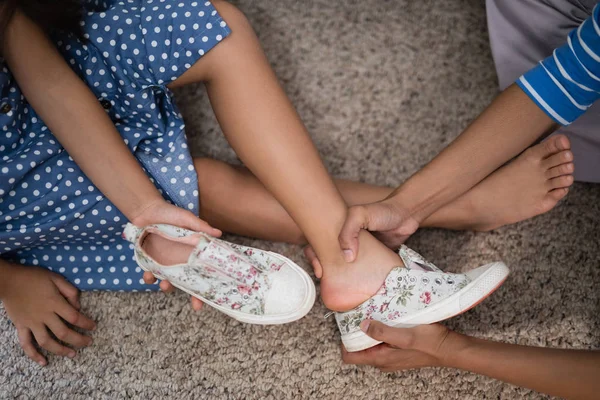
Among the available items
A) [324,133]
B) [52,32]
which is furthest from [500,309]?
[52,32]

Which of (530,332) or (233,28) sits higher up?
(233,28)

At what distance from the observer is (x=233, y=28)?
2.36 feet

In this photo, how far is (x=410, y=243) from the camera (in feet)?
2.83

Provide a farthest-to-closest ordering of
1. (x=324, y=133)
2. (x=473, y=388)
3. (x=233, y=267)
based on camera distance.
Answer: (x=324, y=133), (x=473, y=388), (x=233, y=267)

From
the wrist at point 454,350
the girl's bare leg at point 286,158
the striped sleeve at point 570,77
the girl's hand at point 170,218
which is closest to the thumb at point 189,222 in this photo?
the girl's hand at point 170,218

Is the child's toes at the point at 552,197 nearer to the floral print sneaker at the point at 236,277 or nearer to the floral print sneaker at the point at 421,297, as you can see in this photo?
the floral print sneaker at the point at 421,297

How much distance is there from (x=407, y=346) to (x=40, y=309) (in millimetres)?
520

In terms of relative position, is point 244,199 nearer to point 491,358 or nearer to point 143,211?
point 143,211

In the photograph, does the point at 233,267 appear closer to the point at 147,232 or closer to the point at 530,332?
the point at 147,232

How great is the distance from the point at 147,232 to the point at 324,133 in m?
0.38

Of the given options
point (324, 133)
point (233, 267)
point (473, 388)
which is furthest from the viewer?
point (324, 133)

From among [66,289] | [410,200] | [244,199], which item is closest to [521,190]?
[410,200]

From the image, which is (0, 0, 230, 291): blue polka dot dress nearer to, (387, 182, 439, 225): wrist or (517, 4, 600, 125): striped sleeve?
(387, 182, 439, 225): wrist

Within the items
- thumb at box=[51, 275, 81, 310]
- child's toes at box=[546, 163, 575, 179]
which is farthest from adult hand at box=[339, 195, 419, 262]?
thumb at box=[51, 275, 81, 310]
